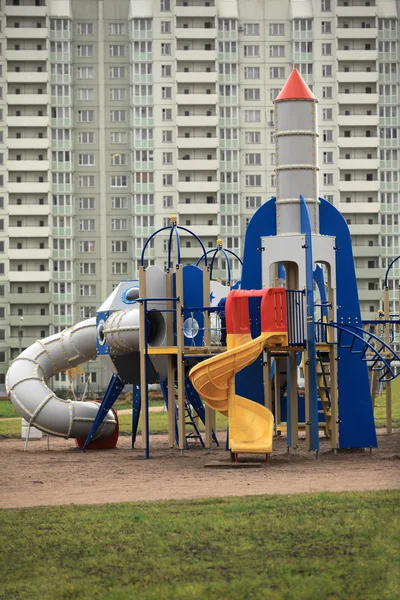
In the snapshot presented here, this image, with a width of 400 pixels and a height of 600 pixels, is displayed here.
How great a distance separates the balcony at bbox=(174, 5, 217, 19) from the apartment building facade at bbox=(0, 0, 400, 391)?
0.36ft

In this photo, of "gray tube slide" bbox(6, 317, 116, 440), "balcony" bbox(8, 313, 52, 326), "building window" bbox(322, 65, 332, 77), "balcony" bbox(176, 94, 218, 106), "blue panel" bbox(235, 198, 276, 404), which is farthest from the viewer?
"building window" bbox(322, 65, 332, 77)

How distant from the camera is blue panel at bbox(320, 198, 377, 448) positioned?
3228cm

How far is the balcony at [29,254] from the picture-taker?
120500mm

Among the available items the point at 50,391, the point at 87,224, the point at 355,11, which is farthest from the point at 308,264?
the point at 355,11

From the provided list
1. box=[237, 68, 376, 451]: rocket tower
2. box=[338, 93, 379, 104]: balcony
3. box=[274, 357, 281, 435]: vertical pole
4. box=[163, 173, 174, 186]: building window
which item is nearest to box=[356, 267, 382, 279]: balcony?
box=[338, 93, 379, 104]: balcony

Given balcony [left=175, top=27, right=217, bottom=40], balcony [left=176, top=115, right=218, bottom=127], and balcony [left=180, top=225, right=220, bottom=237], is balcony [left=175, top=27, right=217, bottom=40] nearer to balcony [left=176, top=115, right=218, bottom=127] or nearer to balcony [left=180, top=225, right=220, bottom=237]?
balcony [left=176, top=115, right=218, bottom=127]

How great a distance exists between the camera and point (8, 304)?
398ft

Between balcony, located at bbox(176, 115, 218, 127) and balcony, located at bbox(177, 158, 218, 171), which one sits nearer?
balcony, located at bbox(176, 115, 218, 127)

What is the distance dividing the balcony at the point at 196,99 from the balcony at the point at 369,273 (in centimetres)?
2071

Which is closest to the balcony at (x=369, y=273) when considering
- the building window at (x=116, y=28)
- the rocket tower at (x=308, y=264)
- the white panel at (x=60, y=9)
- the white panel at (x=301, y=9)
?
the white panel at (x=301, y=9)

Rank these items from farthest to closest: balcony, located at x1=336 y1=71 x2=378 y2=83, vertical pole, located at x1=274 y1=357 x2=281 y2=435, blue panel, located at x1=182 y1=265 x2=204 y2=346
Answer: balcony, located at x1=336 y1=71 x2=378 y2=83 < vertical pole, located at x1=274 y1=357 x2=281 y2=435 < blue panel, located at x1=182 y1=265 x2=204 y2=346

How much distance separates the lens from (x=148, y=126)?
4722 inches

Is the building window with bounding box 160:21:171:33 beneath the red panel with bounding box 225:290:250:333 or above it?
above

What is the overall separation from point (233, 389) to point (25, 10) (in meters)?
94.9
